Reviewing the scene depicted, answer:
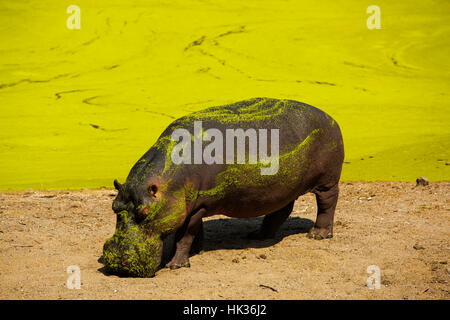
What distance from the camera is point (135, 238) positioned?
18.5ft

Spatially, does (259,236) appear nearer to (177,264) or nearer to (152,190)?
(177,264)

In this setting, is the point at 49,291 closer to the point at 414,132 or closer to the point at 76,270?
the point at 76,270

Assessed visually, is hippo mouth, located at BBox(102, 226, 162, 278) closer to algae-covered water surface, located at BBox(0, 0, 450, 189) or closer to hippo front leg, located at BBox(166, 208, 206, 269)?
hippo front leg, located at BBox(166, 208, 206, 269)

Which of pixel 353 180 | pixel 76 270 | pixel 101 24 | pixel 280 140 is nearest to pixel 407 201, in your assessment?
pixel 353 180

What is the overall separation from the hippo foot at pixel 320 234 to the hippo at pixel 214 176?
0.01m

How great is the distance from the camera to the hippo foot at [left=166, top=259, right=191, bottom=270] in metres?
6.03

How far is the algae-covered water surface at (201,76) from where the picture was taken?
1169cm

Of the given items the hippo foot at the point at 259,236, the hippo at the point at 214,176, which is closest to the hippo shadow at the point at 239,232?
the hippo foot at the point at 259,236

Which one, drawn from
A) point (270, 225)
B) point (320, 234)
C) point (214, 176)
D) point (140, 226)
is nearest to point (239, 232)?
point (270, 225)

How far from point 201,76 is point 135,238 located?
37.1 ft

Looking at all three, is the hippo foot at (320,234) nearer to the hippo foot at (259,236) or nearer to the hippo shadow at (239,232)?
the hippo shadow at (239,232)

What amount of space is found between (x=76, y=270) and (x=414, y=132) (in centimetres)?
897

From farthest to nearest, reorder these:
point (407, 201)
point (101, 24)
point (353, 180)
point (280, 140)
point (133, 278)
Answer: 1. point (101, 24)
2. point (353, 180)
3. point (407, 201)
4. point (280, 140)
5. point (133, 278)

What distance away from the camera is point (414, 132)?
1266 cm
